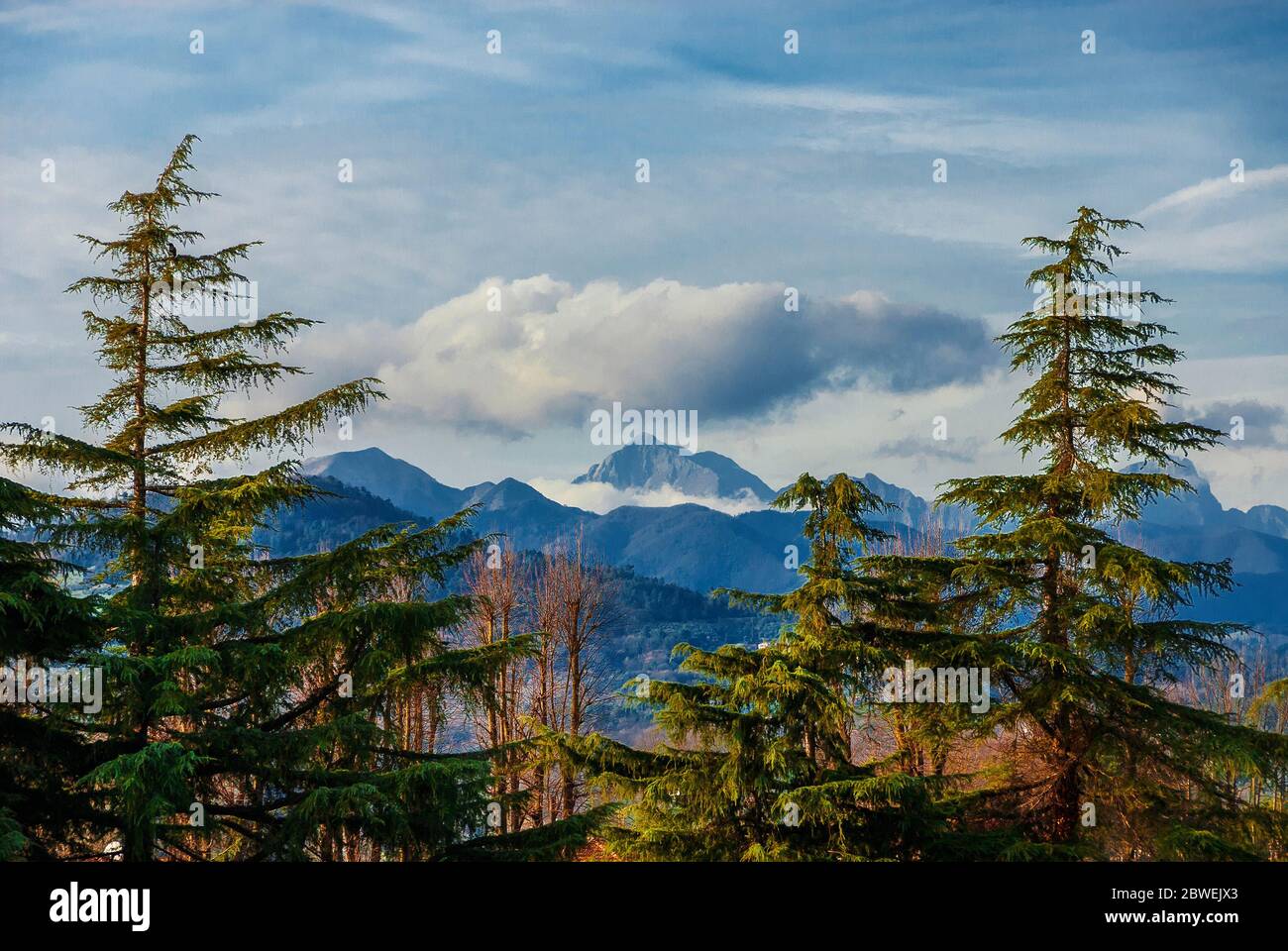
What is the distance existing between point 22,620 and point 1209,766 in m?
16.7

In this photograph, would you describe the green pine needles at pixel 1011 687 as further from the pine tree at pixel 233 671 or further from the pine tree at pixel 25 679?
the pine tree at pixel 25 679

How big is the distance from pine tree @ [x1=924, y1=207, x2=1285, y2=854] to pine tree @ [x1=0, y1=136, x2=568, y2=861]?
825 cm

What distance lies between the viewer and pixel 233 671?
12.0m

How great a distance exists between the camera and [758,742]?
46.9ft

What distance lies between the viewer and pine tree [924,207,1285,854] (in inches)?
627

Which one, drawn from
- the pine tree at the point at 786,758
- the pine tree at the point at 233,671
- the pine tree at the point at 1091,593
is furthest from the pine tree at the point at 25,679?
the pine tree at the point at 1091,593

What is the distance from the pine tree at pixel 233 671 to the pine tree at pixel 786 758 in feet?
6.96

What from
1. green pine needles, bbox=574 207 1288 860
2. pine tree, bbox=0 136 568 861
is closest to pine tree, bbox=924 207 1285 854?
green pine needles, bbox=574 207 1288 860

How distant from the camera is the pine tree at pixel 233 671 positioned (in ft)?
35.3
